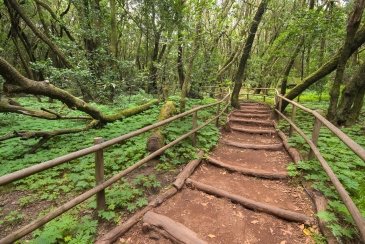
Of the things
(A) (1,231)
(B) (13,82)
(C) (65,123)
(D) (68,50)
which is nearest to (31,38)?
(D) (68,50)

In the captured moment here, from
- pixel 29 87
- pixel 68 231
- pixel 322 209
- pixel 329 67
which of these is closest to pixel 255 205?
pixel 322 209

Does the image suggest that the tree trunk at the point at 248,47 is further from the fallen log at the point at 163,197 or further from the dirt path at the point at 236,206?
the fallen log at the point at 163,197

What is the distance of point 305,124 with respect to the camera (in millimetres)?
8328

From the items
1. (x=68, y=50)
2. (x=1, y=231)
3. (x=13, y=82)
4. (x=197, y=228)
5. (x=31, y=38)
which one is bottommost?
(x=1, y=231)

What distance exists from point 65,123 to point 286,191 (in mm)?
7915

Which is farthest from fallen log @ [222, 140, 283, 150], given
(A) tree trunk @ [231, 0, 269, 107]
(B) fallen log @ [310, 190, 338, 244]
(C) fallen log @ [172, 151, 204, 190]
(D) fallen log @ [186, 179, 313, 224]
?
(A) tree trunk @ [231, 0, 269, 107]

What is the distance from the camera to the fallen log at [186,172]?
Result: 432cm

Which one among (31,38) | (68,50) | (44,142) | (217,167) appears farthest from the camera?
(31,38)

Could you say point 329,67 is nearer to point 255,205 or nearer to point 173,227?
point 255,205

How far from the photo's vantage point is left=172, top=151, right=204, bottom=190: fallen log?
432cm

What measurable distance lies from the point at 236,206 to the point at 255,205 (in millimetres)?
306

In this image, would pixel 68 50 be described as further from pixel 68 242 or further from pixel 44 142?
pixel 68 242

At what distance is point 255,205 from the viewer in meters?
3.81

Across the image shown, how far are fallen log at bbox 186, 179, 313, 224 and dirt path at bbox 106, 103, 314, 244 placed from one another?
0.6 inches
